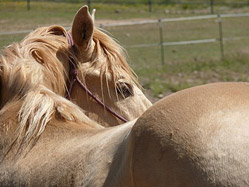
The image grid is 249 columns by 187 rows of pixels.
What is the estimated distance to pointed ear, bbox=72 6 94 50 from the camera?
8.68 ft

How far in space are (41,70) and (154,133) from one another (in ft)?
3.46

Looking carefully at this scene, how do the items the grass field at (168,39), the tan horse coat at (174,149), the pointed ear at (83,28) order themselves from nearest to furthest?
the tan horse coat at (174,149) < the pointed ear at (83,28) < the grass field at (168,39)

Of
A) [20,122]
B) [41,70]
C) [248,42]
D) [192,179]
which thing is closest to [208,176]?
[192,179]

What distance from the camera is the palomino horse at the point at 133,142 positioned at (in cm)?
139

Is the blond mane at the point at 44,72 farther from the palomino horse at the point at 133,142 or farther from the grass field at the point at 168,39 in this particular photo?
the grass field at the point at 168,39

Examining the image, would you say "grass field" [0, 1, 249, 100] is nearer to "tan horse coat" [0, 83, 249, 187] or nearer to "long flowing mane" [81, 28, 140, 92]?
"long flowing mane" [81, 28, 140, 92]

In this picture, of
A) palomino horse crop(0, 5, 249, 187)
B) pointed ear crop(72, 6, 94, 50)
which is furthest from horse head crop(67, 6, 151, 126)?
palomino horse crop(0, 5, 249, 187)

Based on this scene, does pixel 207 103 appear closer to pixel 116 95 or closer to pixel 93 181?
pixel 93 181

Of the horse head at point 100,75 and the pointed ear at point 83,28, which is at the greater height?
the pointed ear at point 83,28

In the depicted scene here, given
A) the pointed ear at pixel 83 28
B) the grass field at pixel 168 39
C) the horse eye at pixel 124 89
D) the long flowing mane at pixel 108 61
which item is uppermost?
the pointed ear at pixel 83 28

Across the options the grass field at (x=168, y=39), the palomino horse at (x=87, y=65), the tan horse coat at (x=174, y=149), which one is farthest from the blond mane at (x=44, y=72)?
the grass field at (x=168, y=39)

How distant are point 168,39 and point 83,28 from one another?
1463 centimetres

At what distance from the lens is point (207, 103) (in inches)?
60.1

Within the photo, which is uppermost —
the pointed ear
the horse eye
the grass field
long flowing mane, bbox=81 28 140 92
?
the pointed ear
